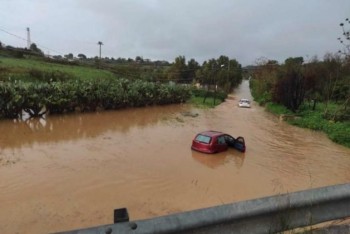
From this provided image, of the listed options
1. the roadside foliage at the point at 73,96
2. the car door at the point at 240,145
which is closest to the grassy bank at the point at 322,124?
the car door at the point at 240,145

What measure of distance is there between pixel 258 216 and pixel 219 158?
13587 millimetres

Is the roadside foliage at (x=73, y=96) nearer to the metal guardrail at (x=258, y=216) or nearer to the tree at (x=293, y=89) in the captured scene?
the tree at (x=293, y=89)

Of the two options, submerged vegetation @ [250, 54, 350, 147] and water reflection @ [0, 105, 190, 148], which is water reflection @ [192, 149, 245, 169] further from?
submerged vegetation @ [250, 54, 350, 147]

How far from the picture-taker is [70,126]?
75.8 feet

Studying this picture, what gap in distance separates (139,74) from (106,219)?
5638 cm

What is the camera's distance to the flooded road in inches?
396

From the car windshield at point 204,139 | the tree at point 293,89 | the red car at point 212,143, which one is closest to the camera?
the red car at point 212,143

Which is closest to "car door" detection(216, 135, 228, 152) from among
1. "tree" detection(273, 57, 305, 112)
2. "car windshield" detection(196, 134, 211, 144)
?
"car windshield" detection(196, 134, 211, 144)

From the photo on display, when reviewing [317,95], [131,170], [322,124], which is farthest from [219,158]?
Answer: [317,95]

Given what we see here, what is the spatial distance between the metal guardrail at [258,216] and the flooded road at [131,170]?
669 cm

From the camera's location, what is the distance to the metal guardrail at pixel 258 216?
270 centimetres

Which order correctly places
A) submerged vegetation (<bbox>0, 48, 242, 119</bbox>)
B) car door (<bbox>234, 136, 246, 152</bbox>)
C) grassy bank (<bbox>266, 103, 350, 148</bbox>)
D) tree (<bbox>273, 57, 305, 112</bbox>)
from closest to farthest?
car door (<bbox>234, 136, 246, 152</bbox>)
grassy bank (<bbox>266, 103, 350, 148</bbox>)
submerged vegetation (<bbox>0, 48, 242, 119</bbox>)
tree (<bbox>273, 57, 305, 112</bbox>)

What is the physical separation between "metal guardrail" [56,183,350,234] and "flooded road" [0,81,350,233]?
6695mm

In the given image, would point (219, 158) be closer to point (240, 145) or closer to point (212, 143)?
point (212, 143)
